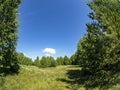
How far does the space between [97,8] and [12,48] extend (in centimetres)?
1400

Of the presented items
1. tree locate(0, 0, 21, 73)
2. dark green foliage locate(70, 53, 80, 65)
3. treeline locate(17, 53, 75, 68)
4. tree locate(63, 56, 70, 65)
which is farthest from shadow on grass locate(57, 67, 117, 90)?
tree locate(63, 56, 70, 65)

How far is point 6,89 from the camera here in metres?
22.5

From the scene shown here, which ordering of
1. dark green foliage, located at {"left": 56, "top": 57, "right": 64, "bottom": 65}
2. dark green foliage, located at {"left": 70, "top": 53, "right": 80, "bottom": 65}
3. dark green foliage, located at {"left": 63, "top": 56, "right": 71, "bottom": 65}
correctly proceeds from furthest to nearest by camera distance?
dark green foliage, located at {"left": 56, "top": 57, "right": 64, "bottom": 65}, dark green foliage, located at {"left": 63, "top": 56, "right": 71, "bottom": 65}, dark green foliage, located at {"left": 70, "top": 53, "right": 80, "bottom": 65}

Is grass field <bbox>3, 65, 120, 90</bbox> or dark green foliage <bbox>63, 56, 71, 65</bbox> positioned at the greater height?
dark green foliage <bbox>63, 56, 71, 65</bbox>

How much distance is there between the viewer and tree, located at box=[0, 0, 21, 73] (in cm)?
2716

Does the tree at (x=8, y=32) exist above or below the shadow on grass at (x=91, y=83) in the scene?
above

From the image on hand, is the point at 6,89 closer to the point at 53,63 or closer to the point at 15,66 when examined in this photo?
the point at 15,66

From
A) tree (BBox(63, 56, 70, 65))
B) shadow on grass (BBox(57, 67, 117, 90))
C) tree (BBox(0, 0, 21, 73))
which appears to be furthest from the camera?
tree (BBox(63, 56, 70, 65))

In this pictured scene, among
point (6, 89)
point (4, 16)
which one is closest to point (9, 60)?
point (4, 16)

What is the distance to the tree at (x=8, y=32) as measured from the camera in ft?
89.1

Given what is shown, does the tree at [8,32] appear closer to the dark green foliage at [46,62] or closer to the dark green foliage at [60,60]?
the dark green foliage at [46,62]

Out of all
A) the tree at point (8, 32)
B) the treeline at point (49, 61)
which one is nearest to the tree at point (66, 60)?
the treeline at point (49, 61)

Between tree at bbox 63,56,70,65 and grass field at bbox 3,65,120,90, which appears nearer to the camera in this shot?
grass field at bbox 3,65,120,90

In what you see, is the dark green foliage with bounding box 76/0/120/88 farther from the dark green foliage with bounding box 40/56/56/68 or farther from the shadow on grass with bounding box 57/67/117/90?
the dark green foliage with bounding box 40/56/56/68
